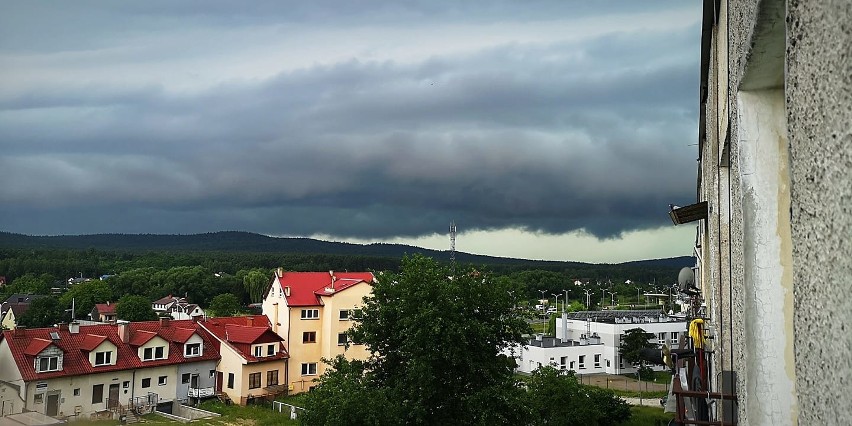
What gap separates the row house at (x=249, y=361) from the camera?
106 feet

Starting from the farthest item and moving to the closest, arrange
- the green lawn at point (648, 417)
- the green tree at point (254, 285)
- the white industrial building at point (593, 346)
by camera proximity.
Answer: the green tree at point (254, 285) → the white industrial building at point (593, 346) → the green lawn at point (648, 417)

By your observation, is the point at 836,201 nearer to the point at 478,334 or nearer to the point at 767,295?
the point at 767,295

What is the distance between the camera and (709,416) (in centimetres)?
→ 597

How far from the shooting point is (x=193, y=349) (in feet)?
106

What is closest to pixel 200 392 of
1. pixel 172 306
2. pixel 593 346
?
pixel 593 346

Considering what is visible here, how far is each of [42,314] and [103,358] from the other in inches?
1137

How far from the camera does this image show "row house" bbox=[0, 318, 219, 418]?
25.6 m

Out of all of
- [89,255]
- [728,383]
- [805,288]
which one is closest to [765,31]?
[805,288]

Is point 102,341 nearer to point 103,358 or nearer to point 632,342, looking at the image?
point 103,358

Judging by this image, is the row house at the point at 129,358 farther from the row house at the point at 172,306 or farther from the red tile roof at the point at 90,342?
the row house at the point at 172,306

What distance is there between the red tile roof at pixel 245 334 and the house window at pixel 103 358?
236 inches

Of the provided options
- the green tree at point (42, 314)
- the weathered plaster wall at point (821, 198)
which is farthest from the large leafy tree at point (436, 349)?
the green tree at point (42, 314)

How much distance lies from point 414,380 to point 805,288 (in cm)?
1597

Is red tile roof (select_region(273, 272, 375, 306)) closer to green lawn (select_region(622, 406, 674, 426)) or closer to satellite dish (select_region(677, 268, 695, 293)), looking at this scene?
green lawn (select_region(622, 406, 674, 426))
